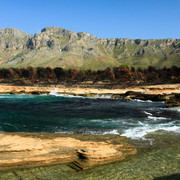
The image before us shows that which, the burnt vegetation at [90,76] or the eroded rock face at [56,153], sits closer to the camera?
the eroded rock face at [56,153]

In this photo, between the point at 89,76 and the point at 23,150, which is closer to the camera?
the point at 23,150

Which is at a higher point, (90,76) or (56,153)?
(90,76)

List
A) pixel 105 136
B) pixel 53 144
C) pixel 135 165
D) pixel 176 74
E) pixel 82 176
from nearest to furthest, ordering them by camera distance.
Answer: pixel 82 176 → pixel 135 165 → pixel 53 144 → pixel 105 136 → pixel 176 74

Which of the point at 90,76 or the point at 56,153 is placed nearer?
the point at 56,153

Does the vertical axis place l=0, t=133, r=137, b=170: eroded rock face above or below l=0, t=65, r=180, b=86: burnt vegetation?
below

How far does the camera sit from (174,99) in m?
31.9

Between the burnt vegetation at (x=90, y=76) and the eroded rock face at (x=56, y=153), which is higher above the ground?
the burnt vegetation at (x=90, y=76)

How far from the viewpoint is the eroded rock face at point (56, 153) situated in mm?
9137

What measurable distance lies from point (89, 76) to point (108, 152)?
9106 cm

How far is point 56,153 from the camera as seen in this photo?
9984mm

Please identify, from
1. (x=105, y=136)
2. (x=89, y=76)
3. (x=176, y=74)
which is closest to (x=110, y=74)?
(x=89, y=76)

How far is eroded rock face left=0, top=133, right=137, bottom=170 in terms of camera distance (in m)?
9.14

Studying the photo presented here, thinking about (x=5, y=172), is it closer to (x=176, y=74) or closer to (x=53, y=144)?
(x=53, y=144)

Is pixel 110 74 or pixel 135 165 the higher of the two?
pixel 110 74
